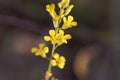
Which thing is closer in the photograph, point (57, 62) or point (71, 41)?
point (57, 62)

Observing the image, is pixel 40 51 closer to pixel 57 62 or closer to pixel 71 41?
pixel 57 62

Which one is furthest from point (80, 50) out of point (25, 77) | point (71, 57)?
point (25, 77)

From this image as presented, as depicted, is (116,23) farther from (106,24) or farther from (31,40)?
(31,40)

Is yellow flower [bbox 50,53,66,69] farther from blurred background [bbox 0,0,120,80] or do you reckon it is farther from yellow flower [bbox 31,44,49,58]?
blurred background [bbox 0,0,120,80]

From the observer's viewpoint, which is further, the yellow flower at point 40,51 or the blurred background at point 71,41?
the blurred background at point 71,41

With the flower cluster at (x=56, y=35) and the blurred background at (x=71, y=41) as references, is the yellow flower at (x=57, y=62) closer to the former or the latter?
the flower cluster at (x=56, y=35)

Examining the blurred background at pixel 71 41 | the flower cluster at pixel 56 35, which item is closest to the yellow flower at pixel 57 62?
the flower cluster at pixel 56 35

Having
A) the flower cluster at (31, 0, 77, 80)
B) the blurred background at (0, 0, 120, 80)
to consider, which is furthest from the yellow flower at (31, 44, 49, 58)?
the blurred background at (0, 0, 120, 80)

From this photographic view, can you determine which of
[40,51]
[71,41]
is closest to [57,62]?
[40,51]
